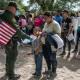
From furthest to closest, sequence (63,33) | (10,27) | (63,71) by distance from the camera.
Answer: (63,33) → (63,71) → (10,27)

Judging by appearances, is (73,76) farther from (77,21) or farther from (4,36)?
(77,21)

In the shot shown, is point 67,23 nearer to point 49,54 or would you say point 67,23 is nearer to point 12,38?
point 49,54

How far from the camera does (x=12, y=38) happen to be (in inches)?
284

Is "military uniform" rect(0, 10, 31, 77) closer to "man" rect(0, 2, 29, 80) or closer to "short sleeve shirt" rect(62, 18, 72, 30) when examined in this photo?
"man" rect(0, 2, 29, 80)

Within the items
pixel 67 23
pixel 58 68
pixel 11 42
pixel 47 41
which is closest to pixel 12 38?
pixel 11 42

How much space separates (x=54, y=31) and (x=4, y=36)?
4.52 ft

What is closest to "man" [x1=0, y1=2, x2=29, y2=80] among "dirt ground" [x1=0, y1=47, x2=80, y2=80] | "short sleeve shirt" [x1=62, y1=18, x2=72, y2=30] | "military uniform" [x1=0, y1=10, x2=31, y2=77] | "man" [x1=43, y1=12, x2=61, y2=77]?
"military uniform" [x1=0, y1=10, x2=31, y2=77]

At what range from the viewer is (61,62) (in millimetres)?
10102

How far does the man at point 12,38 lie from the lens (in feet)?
22.9

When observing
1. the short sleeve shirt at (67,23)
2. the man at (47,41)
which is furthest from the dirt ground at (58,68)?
the short sleeve shirt at (67,23)

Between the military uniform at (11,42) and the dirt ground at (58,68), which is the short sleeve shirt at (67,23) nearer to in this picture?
the dirt ground at (58,68)

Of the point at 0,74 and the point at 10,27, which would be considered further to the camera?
the point at 0,74

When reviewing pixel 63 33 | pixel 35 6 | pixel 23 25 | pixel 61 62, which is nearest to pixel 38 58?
pixel 61 62

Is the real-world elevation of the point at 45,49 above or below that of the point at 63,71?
above
